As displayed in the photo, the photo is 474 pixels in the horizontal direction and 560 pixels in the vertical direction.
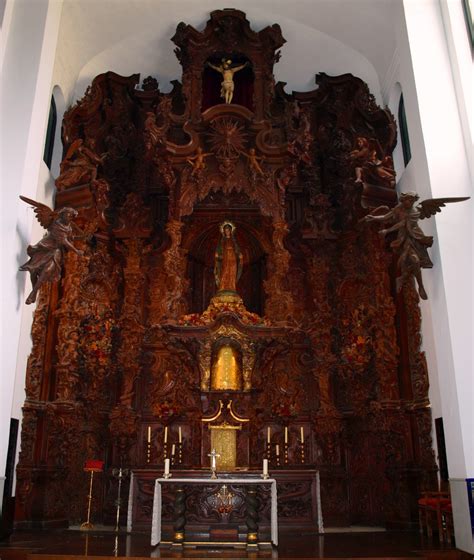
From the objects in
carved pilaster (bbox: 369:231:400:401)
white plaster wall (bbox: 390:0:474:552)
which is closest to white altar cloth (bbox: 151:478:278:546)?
white plaster wall (bbox: 390:0:474:552)

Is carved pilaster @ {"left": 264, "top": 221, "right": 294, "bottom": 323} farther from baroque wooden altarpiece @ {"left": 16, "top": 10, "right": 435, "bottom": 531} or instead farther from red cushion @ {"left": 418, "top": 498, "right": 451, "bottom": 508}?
red cushion @ {"left": 418, "top": 498, "right": 451, "bottom": 508}

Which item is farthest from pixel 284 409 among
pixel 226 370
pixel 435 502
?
pixel 435 502

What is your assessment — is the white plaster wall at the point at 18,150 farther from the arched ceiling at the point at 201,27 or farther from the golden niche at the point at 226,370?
the golden niche at the point at 226,370

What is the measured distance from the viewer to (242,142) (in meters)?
13.6

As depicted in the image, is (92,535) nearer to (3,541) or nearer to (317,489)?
(3,541)

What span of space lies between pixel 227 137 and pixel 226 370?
17.6 ft

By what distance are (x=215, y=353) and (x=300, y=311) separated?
252cm

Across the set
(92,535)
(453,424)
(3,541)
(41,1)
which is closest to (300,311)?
(453,424)

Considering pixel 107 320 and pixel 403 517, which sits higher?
pixel 107 320

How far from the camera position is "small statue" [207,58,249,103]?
47.3 ft

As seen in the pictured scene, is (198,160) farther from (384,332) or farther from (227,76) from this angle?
(384,332)

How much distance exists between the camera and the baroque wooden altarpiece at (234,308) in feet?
39.6

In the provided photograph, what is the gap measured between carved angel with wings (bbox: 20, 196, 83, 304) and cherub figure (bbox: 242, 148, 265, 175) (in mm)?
4430

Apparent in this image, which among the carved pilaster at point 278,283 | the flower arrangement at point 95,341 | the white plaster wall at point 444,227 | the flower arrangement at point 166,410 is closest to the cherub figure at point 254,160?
the carved pilaster at point 278,283
